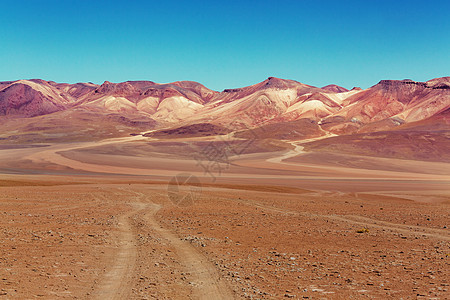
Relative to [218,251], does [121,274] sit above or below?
above

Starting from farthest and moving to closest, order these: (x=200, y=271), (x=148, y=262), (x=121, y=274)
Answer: (x=148, y=262) → (x=200, y=271) → (x=121, y=274)

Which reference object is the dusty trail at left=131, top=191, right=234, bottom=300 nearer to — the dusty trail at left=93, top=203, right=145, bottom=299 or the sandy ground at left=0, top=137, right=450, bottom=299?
the sandy ground at left=0, top=137, right=450, bottom=299

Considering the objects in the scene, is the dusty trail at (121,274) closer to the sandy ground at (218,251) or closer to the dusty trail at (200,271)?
the sandy ground at (218,251)

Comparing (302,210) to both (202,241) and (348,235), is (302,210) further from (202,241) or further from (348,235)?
(202,241)

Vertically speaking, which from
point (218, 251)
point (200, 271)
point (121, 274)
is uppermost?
point (121, 274)

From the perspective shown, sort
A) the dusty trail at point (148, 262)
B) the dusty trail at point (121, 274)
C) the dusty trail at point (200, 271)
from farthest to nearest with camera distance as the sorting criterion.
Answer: the dusty trail at point (200, 271) → the dusty trail at point (148, 262) → the dusty trail at point (121, 274)

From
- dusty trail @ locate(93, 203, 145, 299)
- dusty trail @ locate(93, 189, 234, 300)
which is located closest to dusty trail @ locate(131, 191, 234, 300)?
dusty trail @ locate(93, 189, 234, 300)

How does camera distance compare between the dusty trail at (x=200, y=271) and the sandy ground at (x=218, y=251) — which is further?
the sandy ground at (x=218, y=251)

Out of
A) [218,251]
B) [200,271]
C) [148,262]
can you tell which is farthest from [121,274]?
[218,251]

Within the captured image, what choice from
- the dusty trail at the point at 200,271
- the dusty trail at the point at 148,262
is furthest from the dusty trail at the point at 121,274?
the dusty trail at the point at 200,271

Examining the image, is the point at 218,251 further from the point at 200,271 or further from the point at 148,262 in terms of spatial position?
the point at 148,262

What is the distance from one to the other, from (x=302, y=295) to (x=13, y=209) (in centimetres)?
1679

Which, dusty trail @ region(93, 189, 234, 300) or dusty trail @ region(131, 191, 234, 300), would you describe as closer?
dusty trail @ region(93, 189, 234, 300)

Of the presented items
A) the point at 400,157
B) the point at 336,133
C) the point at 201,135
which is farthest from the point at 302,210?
the point at 336,133
